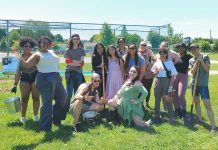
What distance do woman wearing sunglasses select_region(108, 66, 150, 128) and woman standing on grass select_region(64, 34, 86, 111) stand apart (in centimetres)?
116

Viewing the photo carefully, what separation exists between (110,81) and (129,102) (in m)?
0.96

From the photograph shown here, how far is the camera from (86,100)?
746cm

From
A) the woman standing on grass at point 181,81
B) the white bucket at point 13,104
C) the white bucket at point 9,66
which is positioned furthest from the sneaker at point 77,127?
the white bucket at point 9,66

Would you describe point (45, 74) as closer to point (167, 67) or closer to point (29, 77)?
point (29, 77)

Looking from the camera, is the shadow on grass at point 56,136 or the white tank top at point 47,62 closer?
the shadow on grass at point 56,136

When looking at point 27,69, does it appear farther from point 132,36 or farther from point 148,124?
point 132,36

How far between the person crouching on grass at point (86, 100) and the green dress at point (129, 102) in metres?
0.44

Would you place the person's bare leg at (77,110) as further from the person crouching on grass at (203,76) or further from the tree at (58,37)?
the tree at (58,37)

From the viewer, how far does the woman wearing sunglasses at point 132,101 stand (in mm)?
7336

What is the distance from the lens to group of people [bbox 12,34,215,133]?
6.67 meters

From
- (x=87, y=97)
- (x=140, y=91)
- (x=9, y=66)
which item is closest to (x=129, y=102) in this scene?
(x=140, y=91)

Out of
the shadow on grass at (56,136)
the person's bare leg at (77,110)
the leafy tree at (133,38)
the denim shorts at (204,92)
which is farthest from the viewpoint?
the leafy tree at (133,38)

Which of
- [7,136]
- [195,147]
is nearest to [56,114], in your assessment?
[7,136]

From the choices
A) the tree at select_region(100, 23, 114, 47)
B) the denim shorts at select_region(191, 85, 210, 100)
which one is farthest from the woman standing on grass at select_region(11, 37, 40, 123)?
the tree at select_region(100, 23, 114, 47)
